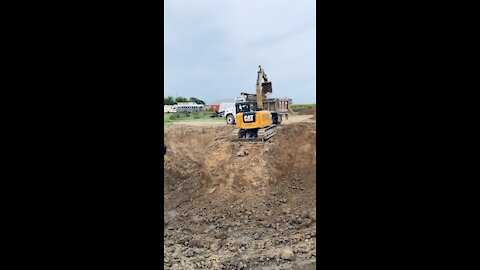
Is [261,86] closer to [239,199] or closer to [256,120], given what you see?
[256,120]

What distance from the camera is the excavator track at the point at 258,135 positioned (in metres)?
7.65

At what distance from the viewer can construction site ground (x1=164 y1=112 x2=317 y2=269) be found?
5312 mm

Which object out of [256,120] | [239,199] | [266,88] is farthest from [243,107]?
[239,199]

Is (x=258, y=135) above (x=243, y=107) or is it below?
below

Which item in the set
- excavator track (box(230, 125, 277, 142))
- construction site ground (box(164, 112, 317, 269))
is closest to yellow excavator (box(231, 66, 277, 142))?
excavator track (box(230, 125, 277, 142))

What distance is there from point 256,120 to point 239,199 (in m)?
1.72

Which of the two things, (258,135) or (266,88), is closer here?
(258,135)

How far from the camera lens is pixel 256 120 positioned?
7.34 meters

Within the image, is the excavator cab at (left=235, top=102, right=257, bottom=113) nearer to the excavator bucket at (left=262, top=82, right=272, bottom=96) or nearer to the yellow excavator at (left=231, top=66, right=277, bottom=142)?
the yellow excavator at (left=231, top=66, right=277, bottom=142)
